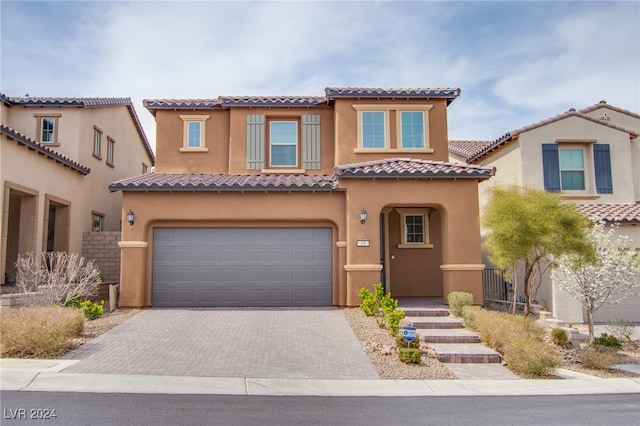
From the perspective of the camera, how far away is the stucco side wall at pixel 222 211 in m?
14.6

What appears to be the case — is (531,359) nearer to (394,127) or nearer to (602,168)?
(394,127)

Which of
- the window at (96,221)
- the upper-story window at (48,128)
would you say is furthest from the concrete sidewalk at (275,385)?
the upper-story window at (48,128)

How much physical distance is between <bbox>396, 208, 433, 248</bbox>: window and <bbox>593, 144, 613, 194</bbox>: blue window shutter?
5.85 m

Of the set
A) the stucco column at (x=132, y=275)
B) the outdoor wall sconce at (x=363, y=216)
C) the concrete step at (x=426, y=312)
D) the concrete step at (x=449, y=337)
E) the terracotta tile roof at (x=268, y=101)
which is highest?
the terracotta tile roof at (x=268, y=101)

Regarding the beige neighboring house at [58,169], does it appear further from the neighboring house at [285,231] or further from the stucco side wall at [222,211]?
the stucco side wall at [222,211]

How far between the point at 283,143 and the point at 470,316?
8945 mm

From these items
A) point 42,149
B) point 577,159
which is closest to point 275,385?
point 42,149

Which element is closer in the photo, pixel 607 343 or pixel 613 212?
pixel 607 343

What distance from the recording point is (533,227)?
1102 cm

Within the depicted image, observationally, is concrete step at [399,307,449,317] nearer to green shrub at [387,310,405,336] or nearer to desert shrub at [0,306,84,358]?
green shrub at [387,310,405,336]

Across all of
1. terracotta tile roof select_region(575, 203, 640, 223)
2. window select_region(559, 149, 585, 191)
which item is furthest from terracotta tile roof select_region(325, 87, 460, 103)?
terracotta tile roof select_region(575, 203, 640, 223)

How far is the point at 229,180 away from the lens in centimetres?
1517

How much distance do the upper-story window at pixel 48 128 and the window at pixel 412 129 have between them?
43.4 feet

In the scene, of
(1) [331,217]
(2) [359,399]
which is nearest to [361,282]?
(1) [331,217]
